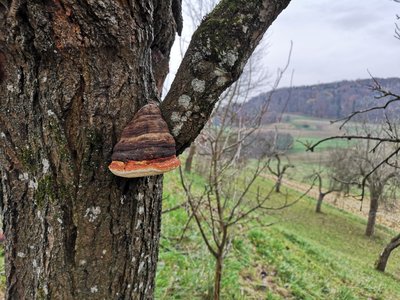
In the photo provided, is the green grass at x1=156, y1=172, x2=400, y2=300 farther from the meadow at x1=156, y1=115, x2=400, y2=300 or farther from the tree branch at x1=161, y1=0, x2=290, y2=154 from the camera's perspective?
the tree branch at x1=161, y1=0, x2=290, y2=154

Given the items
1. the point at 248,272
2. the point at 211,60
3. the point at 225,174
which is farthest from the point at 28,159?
the point at 248,272

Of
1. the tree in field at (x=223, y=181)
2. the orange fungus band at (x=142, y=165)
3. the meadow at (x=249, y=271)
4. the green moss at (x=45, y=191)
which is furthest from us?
the meadow at (x=249, y=271)

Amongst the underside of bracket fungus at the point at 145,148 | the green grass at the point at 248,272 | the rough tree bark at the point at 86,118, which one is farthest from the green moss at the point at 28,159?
the green grass at the point at 248,272

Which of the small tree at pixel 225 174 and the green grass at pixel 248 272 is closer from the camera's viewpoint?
the small tree at pixel 225 174

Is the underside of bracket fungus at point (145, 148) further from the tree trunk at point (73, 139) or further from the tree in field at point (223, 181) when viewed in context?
the tree in field at point (223, 181)

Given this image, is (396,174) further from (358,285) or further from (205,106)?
(205,106)

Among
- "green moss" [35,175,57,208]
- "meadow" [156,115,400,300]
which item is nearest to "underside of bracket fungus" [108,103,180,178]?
"green moss" [35,175,57,208]
